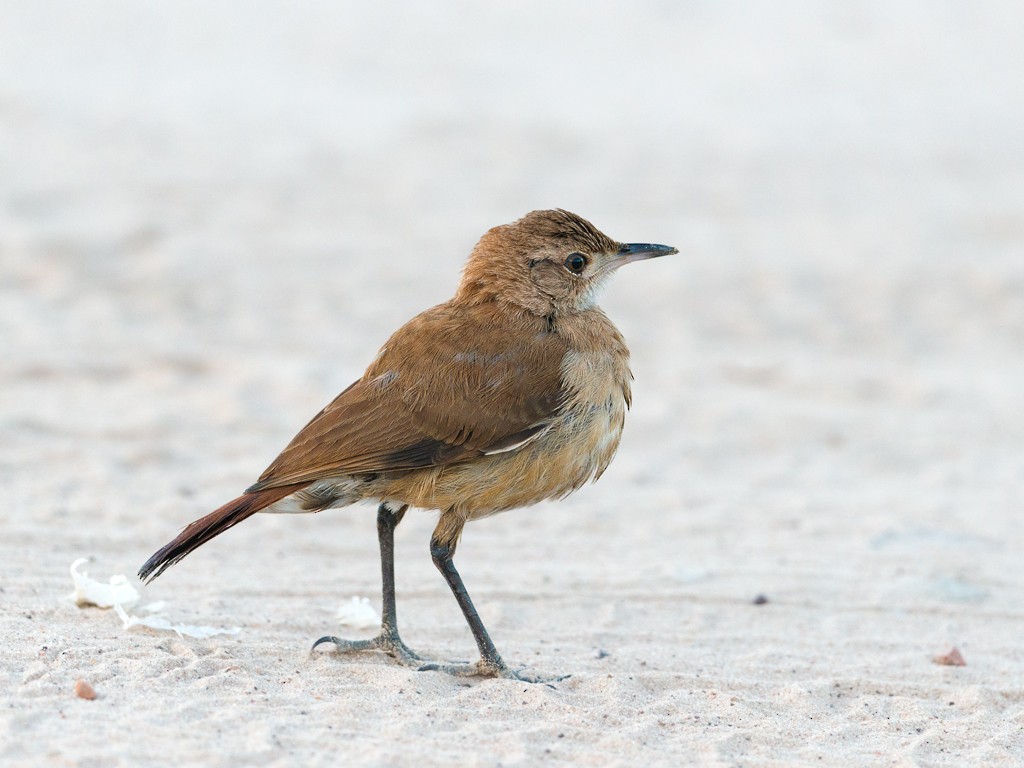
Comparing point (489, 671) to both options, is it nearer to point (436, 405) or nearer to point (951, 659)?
point (436, 405)

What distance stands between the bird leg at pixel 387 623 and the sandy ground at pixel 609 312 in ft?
0.22

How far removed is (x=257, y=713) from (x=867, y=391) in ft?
→ 23.6

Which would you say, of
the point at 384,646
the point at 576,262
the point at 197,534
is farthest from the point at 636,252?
the point at 197,534

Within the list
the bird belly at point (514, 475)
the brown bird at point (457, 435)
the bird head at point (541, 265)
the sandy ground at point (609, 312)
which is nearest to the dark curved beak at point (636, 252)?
the bird head at point (541, 265)

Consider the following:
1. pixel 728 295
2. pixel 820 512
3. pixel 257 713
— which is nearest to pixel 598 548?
pixel 820 512

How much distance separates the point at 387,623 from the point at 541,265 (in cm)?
176

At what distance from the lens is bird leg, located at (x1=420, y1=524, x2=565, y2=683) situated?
5748 millimetres

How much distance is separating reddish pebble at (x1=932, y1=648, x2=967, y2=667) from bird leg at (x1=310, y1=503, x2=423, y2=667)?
7.86ft

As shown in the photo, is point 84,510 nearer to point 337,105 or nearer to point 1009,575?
point 1009,575

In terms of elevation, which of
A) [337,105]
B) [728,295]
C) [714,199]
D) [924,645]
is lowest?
[924,645]

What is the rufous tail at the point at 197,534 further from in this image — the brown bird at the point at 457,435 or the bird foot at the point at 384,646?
the bird foot at the point at 384,646

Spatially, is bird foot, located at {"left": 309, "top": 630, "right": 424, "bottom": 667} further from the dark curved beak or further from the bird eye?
the dark curved beak

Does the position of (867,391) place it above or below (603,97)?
below

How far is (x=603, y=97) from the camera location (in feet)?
51.8
